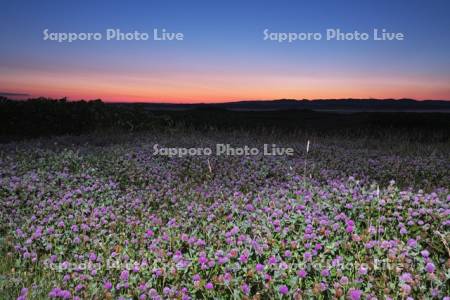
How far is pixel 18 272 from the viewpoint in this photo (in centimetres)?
381

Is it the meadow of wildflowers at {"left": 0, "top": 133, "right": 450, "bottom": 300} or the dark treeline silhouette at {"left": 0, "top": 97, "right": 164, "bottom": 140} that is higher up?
the dark treeline silhouette at {"left": 0, "top": 97, "right": 164, "bottom": 140}

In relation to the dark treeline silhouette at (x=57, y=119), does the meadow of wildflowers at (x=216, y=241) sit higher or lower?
lower

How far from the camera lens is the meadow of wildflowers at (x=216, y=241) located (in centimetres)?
321

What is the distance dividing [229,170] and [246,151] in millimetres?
1916

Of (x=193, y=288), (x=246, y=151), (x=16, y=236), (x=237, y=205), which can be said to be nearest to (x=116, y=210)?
(x=16, y=236)

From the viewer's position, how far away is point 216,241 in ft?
13.2

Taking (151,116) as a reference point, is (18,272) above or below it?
below

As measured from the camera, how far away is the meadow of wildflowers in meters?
3.21

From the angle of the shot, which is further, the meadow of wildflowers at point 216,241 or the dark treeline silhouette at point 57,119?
the dark treeline silhouette at point 57,119

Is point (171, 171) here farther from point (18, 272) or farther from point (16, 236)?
point (18, 272)

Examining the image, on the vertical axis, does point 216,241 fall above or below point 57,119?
below

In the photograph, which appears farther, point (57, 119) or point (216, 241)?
point (57, 119)

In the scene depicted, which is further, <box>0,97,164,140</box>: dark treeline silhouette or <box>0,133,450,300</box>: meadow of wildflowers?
<box>0,97,164,140</box>: dark treeline silhouette

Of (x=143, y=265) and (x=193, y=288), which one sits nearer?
(x=193, y=288)
